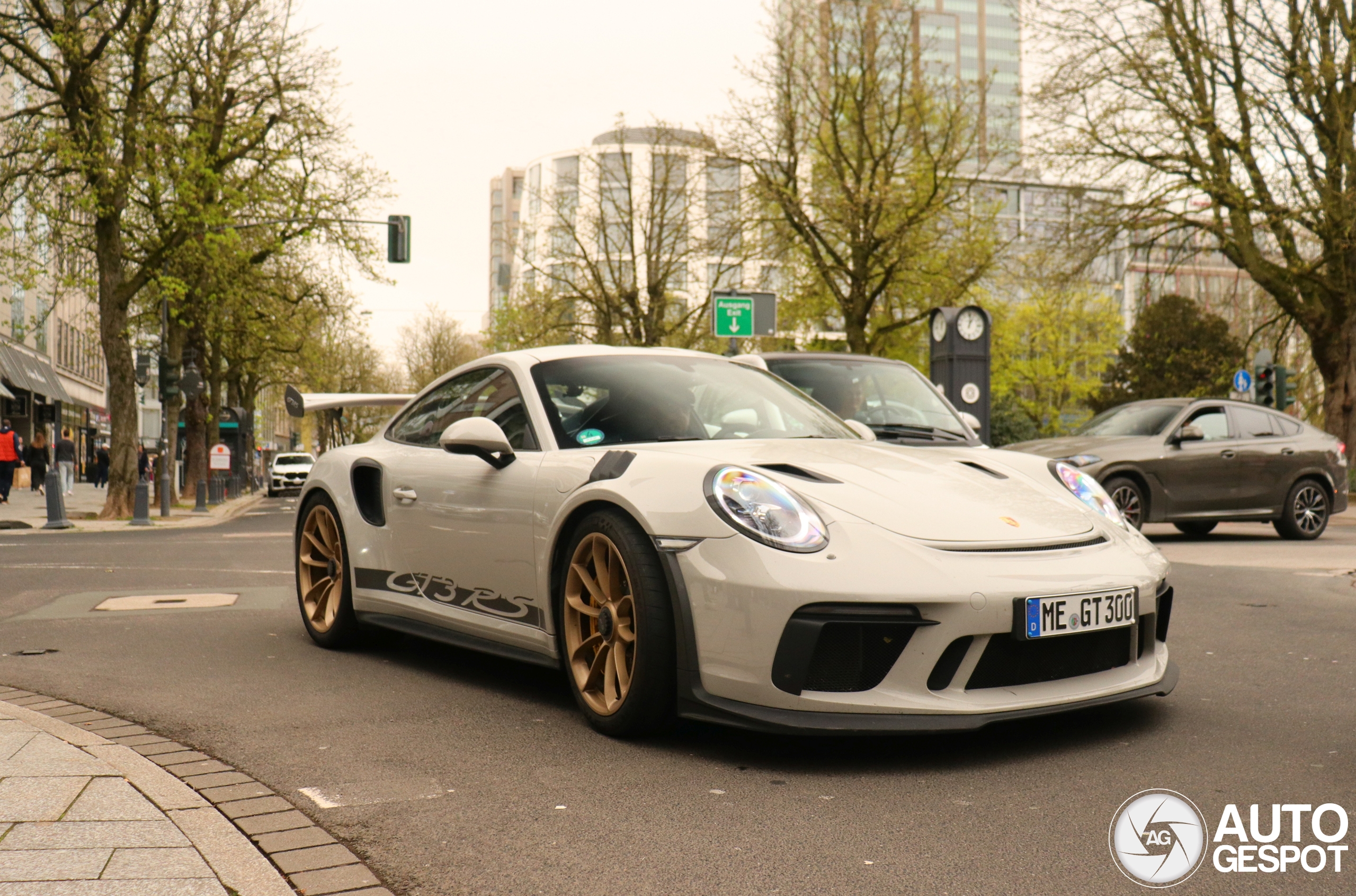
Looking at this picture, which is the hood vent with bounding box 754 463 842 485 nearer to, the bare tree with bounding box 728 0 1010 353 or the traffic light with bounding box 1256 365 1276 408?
the traffic light with bounding box 1256 365 1276 408

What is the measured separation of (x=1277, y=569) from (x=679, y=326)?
31618 mm

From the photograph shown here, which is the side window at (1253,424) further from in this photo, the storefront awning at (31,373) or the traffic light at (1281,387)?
the storefront awning at (31,373)

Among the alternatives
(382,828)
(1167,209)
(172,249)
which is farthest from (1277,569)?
(172,249)

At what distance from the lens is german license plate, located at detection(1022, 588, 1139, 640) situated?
3.88 metres

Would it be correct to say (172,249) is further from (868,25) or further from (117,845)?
(117,845)

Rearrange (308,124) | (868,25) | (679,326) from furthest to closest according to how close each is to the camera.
A: (679,326)
(868,25)
(308,124)

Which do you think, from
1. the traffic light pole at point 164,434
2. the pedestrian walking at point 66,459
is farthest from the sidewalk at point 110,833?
the pedestrian walking at point 66,459

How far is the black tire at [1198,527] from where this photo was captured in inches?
582

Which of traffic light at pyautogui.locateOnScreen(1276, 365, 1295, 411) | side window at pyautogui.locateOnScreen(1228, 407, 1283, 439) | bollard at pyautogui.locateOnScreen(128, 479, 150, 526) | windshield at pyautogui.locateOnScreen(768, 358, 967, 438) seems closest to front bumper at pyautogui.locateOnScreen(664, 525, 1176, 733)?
windshield at pyautogui.locateOnScreen(768, 358, 967, 438)

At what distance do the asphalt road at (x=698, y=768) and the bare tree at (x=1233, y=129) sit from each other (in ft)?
63.8

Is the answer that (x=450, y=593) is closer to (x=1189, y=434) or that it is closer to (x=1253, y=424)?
(x=1189, y=434)

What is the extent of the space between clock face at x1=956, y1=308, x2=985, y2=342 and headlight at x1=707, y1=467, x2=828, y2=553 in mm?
14351

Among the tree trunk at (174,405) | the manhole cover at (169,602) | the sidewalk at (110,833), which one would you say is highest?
the tree trunk at (174,405)

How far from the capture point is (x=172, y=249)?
2281cm
